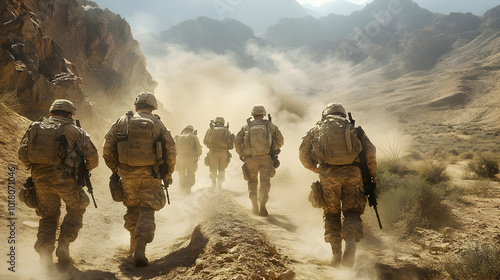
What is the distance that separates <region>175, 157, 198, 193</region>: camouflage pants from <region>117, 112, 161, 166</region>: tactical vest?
18.4 feet

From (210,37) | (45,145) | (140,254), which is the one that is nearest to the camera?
(140,254)

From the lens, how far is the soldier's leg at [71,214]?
3464 mm

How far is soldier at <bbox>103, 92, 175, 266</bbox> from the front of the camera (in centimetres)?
385

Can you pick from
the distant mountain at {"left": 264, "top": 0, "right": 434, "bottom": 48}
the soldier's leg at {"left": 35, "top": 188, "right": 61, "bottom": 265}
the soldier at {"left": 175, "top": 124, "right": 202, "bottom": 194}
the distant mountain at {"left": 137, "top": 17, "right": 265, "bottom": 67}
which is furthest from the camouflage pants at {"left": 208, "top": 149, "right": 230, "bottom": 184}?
the distant mountain at {"left": 137, "top": 17, "right": 265, "bottom": 67}

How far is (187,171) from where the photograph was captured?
957cm

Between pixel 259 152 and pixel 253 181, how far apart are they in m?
0.73

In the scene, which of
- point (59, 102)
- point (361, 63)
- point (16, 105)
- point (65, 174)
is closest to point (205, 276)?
point (65, 174)

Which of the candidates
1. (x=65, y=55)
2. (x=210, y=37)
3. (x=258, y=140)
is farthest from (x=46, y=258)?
(x=210, y=37)

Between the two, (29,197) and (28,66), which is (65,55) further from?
(29,197)

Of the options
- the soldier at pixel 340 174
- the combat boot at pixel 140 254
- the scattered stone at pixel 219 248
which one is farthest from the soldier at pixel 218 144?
the scattered stone at pixel 219 248

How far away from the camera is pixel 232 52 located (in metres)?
92.2

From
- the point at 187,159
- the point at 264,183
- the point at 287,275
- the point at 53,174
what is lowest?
the point at 287,275

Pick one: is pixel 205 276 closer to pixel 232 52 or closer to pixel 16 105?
pixel 16 105

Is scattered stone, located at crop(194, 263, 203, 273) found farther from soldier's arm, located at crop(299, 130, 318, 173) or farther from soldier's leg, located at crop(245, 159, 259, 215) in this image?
soldier's leg, located at crop(245, 159, 259, 215)
